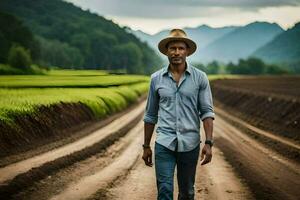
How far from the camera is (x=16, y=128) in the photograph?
1692cm

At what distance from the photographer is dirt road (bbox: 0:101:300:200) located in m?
9.90

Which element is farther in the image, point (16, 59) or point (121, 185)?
point (16, 59)

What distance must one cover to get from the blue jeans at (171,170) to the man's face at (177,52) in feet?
3.49

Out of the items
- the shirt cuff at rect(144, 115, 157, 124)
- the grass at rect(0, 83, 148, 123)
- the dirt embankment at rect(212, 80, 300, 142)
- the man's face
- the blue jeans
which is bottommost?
the dirt embankment at rect(212, 80, 300, 142)

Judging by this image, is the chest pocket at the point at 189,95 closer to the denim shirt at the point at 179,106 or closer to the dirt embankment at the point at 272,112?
the denim shirt at the point at 179,106

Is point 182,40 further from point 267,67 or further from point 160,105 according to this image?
point 267,67

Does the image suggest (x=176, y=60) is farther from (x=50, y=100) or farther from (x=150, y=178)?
(x=50, y=100)

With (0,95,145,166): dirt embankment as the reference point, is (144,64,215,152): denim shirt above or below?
above

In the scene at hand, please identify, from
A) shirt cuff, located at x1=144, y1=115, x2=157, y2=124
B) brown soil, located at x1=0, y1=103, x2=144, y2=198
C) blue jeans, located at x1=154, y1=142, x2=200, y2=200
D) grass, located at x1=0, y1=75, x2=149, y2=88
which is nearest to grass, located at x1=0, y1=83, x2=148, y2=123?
brown soil, located at x1=0, y1=103, x2=144, y2=198

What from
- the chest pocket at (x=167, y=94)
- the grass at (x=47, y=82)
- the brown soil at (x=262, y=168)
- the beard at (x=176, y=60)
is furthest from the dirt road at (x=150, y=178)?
the grass at (x=47, y=82)

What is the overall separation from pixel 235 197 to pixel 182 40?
178 inches

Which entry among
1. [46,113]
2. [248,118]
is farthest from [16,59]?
[46,113]

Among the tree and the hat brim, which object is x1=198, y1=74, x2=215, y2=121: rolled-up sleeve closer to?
the hat brim

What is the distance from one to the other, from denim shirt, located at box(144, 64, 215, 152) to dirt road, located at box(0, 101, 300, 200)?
12.4ft
